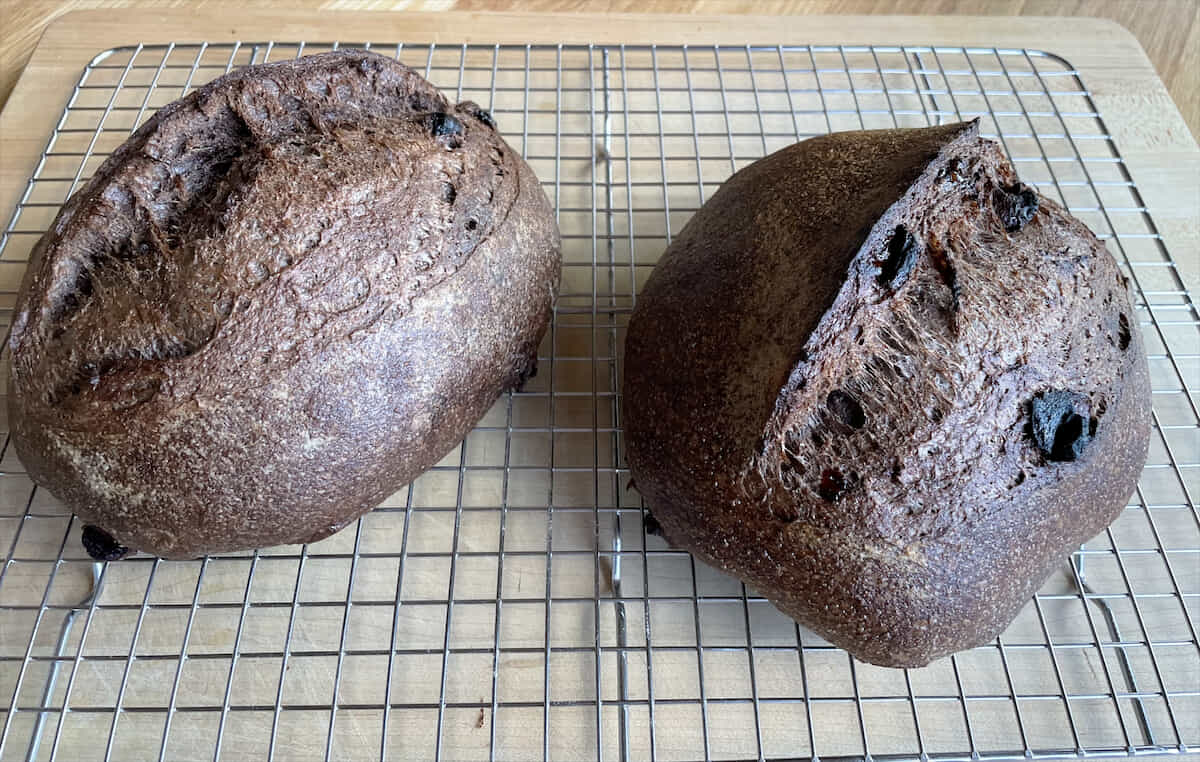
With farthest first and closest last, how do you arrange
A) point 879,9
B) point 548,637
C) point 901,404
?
point 879,9 → point 548,637 → point 901,404

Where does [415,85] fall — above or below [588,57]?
above

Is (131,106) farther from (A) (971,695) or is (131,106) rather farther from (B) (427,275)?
(A) (971,695)

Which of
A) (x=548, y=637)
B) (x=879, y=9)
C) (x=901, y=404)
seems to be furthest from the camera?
(x=879, y=9)

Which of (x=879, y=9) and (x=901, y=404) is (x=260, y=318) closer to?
(x=901, y=404)

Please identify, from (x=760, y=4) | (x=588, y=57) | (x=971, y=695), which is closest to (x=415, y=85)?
(x=588, y=57)

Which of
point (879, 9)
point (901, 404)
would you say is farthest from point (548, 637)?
point (879, 9)

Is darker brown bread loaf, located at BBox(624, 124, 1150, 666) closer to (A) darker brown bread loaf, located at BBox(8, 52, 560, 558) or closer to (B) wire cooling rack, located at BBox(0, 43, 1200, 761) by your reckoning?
(B) wire cooling rack, located at BBox(0, 43, 1200, 761)

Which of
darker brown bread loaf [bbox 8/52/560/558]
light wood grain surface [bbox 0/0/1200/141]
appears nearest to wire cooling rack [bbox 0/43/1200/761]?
darker brown bread loaf [bbox 8/52/560/558]
